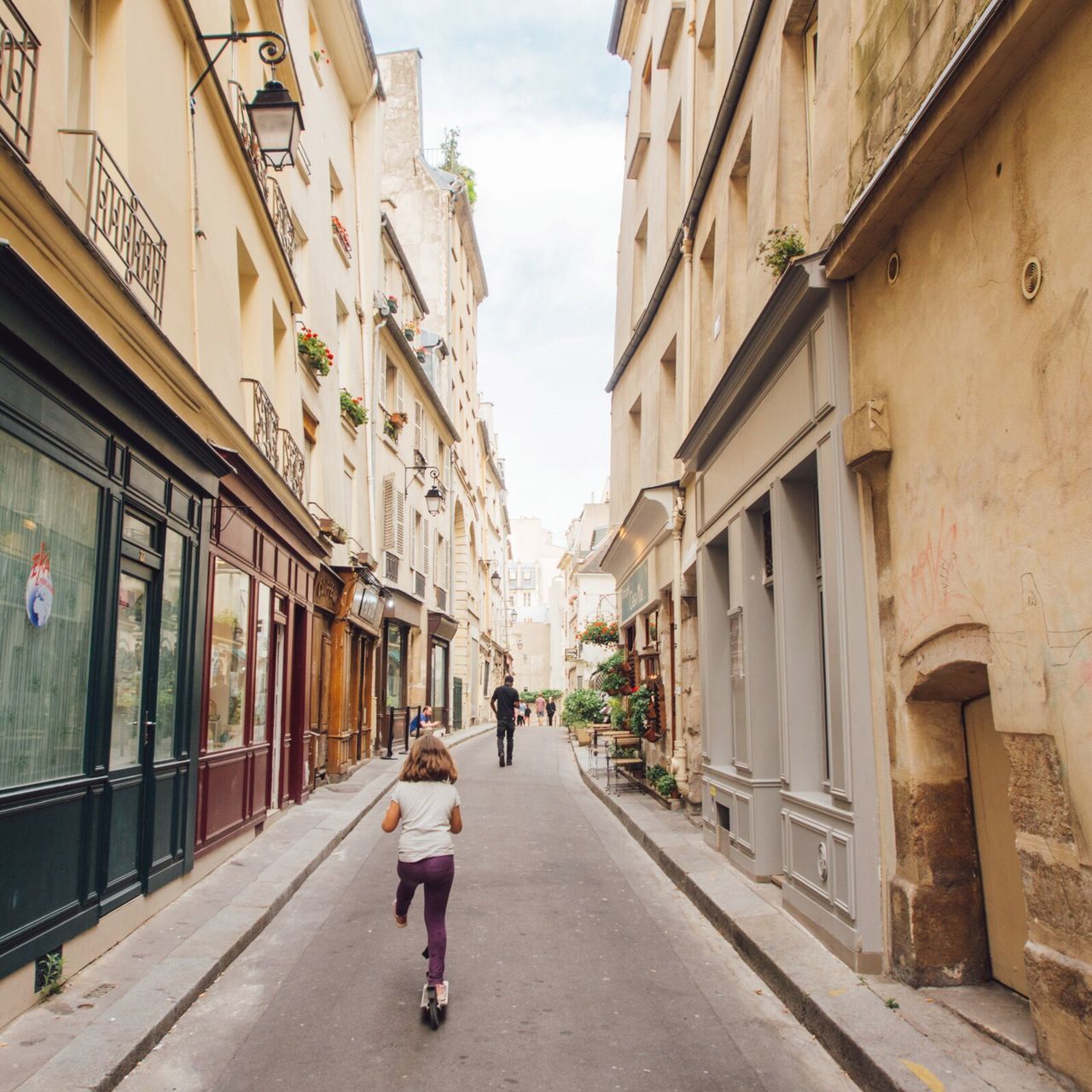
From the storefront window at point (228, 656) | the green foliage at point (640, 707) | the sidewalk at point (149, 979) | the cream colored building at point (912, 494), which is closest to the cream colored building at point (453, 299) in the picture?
the green foliage at point (640, 707)

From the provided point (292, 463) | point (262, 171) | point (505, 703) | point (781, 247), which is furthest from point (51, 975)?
point (505, 703)

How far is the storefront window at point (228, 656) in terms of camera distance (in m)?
9.08

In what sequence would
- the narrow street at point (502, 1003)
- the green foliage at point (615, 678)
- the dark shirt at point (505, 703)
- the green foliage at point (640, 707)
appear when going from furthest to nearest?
the dark shirt at point (505, 703)
the green foliage at point (615, 678)
the green foliage at point (640, 707)
the narrow street at point (502, 1003)

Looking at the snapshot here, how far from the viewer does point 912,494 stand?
216 inches

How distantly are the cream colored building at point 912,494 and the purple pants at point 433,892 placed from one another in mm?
2338

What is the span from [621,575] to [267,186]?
10.5m

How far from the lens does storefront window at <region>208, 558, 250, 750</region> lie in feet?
29.8

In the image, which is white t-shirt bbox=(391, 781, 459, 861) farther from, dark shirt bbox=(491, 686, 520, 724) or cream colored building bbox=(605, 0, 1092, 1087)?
dark shirt bbox=(491, 686, 520, 724)

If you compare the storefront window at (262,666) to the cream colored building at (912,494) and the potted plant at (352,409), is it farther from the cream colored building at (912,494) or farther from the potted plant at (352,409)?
the potted plant at (352,409)

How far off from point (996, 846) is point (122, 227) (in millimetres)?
6857

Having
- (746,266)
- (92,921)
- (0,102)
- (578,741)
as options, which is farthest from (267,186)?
(578,741)

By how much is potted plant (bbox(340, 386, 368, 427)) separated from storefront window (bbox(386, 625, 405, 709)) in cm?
577

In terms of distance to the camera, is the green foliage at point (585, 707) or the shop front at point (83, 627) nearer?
the shop front at point (83, 627)

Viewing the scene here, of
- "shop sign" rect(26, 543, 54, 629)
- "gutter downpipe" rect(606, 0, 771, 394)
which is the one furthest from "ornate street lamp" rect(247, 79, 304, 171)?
"shop sign" rect(26, 543, 54, 629)
